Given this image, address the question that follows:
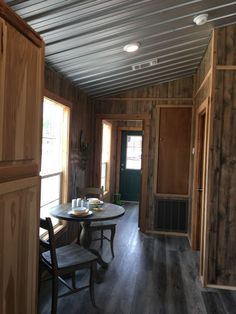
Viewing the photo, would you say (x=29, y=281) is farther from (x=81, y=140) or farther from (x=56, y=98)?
(x=81, y=140)

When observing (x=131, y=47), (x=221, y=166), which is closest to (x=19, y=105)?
(x=131, y=47)

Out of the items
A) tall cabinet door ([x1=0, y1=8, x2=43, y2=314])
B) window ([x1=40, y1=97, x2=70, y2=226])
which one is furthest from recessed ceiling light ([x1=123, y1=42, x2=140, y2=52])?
tall cabinet door ([x1=0, y1=8, x2=43, y2=314])

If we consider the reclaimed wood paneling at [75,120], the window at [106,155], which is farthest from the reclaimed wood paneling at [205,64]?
the window at [106,155]

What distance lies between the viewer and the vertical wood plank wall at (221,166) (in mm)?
3117

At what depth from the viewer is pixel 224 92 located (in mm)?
3123

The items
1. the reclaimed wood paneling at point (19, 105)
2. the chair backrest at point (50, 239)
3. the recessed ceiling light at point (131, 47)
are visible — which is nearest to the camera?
the reclaimed wood paneling at point (19, 105)

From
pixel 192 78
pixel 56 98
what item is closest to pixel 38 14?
pixel 56 98

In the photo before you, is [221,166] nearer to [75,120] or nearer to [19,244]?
[75,120]

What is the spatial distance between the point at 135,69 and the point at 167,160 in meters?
1.83

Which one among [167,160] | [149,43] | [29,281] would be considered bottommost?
[29,281]

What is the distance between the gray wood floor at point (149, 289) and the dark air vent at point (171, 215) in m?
0.76

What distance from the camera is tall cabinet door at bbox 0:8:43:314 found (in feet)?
3.71

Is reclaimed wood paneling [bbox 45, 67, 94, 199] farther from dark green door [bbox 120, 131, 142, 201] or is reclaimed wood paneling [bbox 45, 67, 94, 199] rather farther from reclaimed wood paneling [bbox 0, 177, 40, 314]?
dark green door [bbox 120, 131, 142, 201]

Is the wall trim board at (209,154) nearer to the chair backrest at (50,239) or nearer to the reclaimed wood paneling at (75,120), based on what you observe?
the chair backrest at (50,239)
